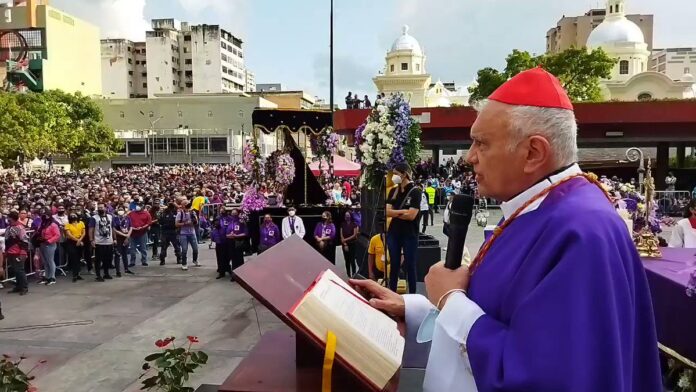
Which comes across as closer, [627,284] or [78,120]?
[627,284]

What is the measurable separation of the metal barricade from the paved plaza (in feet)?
62.8

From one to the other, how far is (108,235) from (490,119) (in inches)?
462

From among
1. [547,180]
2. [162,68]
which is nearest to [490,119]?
[547,180]

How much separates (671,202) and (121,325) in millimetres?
22647

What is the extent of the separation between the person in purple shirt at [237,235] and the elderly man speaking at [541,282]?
10525 mm

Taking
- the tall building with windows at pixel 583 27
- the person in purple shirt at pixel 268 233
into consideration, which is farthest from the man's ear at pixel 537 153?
the tall building with windows at pixel 583 27

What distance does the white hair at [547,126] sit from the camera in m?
1.66

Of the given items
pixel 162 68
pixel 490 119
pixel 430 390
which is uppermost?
pixel 162 68

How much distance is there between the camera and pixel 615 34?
65.5m

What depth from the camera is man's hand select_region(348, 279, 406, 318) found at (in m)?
2.18

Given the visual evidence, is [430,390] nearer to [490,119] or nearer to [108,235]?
[490,119]

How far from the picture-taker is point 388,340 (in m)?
1.92

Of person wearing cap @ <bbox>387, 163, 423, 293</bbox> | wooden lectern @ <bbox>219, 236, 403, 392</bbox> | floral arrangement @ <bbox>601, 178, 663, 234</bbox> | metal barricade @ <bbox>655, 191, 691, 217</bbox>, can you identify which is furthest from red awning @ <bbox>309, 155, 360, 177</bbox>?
wooden lectern @ <bbox>219, 236, 403, 392</bbox>

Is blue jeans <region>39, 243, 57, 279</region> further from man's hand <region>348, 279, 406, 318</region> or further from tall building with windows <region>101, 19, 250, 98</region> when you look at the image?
tall building with windows <region>101, 19, 250, 98</region>
